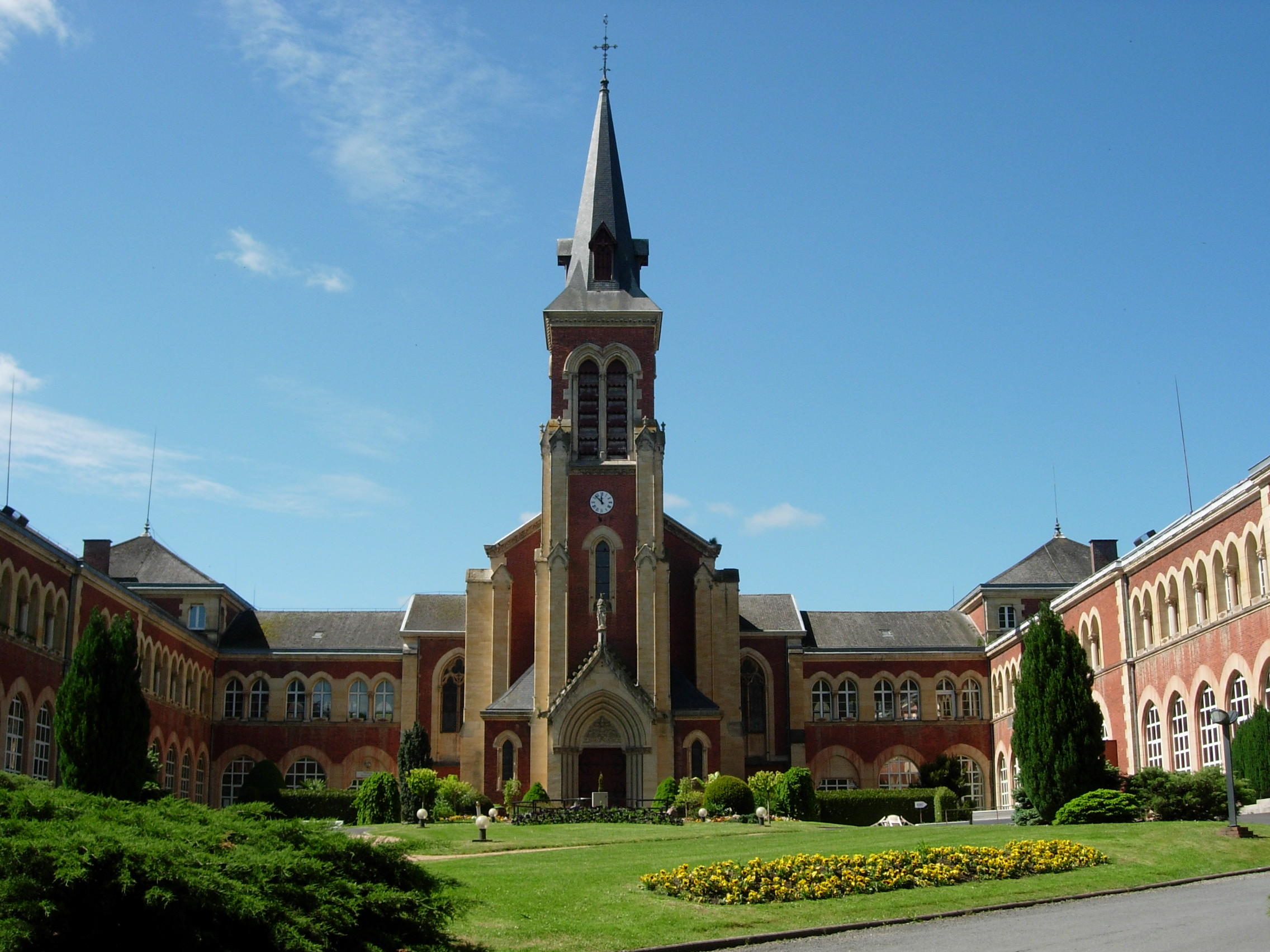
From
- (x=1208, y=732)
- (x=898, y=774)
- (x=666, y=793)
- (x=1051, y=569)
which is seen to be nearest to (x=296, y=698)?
(x=666, y=793)

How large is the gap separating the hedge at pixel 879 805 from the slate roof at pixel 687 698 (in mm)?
5451

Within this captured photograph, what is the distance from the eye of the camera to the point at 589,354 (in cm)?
5538

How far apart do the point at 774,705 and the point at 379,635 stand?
1848 centimetres

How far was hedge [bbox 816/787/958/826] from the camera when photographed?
5144 cm

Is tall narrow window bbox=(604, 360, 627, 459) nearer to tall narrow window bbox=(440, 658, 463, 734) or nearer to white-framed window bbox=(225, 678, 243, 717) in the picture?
tall narrow window bbox=(440, 658, 463, 734)

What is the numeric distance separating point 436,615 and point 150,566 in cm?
1332

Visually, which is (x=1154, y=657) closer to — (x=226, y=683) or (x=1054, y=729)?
(x=1054, y=729)

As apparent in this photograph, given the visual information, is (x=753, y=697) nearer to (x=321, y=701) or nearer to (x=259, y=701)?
(x=321, y=701)

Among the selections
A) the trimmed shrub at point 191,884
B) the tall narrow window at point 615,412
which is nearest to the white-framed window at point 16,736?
the tall narrow window at point 615,412

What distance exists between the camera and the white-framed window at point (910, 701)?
6106 centimetres

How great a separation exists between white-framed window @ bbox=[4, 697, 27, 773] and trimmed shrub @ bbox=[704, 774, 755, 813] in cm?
1984

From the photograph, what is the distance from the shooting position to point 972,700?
201ft

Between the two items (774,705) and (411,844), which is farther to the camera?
(774,705)

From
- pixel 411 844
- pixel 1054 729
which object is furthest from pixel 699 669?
pixel 411 844
